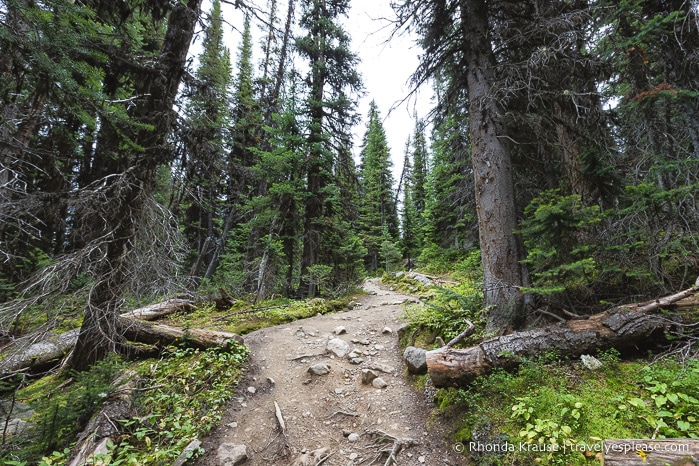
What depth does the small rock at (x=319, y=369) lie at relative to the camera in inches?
197

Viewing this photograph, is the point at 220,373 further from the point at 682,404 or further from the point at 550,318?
the point at 682,404

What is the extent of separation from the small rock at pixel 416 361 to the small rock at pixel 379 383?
0.52m

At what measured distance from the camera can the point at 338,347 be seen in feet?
19.3

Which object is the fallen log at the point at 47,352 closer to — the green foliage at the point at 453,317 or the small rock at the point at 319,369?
the small rock at the point at 319,369

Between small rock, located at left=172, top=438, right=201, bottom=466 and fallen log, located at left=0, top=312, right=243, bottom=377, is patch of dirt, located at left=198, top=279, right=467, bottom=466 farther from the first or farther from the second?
fallen log, located at left=0, top=312, right=243, bottom=377

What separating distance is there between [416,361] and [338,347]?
1905 millimetres

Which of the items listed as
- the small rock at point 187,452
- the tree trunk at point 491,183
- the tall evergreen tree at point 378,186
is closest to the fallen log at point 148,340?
the small rock at point 187,452

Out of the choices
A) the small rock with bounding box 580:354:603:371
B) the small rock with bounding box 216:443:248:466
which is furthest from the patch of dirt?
the small rock with bounding box 580:354:603:371

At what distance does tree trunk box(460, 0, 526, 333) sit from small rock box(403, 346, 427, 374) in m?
1.19

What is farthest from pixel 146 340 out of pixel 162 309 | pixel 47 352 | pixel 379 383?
pixel 379 383

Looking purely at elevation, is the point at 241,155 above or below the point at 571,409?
above

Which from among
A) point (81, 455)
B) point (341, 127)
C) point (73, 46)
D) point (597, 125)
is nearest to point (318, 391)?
point (81, 455)

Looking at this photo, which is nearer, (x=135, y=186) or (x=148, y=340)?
(x=135, y=186)

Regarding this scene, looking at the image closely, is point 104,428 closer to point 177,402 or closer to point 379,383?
point 177,402
